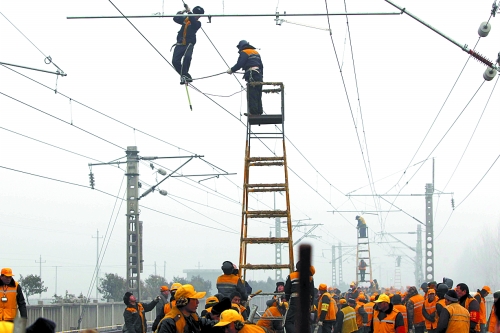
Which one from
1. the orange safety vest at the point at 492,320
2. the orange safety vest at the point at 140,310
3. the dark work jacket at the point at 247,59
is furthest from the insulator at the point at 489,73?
the orange safety vest at the point at 140,310

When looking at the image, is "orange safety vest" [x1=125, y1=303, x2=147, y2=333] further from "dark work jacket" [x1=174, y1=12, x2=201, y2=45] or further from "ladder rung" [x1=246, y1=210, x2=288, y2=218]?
"dark work jacket" [x1=174, y1=12, x2=201, y2=45]

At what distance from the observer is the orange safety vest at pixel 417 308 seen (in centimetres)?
1870

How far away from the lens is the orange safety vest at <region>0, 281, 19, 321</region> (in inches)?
528

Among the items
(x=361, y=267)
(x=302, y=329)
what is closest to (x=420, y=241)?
(x=361, y=267)

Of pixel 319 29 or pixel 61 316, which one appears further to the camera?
pixel 61 316

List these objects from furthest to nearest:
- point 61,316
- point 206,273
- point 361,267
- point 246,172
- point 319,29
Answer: point 206,273 < point 361,267 < point 61,316 < point 246,172 < point 319,29

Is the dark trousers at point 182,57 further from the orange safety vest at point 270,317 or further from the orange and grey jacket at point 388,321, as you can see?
the orange and grey jacket at point 388,321

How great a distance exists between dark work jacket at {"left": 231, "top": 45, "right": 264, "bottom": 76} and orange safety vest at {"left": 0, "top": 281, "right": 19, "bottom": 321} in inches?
237

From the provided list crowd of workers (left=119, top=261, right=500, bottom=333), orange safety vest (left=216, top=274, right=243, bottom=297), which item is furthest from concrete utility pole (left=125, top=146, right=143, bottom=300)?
orange safety vest (left=216, top=274, right=243, bottom=297)

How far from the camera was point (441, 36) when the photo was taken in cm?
1280

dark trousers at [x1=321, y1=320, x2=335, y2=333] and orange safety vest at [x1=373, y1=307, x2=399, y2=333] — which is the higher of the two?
orange safety vest at [x1=373, y1=307, x2=399, y2=333]

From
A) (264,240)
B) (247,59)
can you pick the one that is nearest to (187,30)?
(247,59)

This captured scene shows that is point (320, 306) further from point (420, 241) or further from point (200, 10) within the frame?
point (420, 241)

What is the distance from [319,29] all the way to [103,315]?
20288 mm
